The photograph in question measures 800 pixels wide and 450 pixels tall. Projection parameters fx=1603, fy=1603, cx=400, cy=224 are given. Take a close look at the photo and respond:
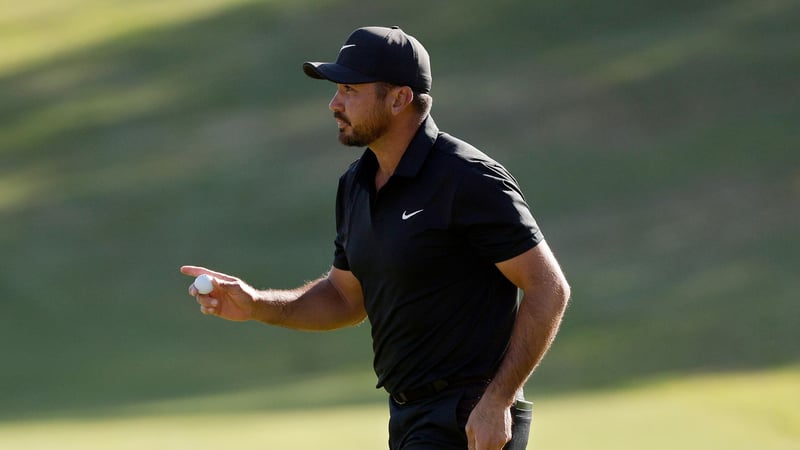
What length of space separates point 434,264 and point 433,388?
16.8 inches

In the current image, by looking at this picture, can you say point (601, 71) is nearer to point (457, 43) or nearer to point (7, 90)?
point (457, 43)

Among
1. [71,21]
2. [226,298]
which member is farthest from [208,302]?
[71,21]

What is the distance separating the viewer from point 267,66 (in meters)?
29.6

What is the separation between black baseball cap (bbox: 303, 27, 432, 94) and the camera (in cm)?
548

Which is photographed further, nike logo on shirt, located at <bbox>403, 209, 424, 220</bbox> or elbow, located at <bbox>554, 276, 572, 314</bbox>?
nike logo on shirt, located at <bbox>403, 209, 424, 220</bbox>

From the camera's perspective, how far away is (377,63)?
18.0 ft

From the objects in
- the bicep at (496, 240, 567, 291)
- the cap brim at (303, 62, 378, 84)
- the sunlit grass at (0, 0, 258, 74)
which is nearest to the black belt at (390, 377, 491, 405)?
the bicep at (496, 240, 567, 291)

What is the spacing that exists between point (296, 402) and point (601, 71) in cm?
1225

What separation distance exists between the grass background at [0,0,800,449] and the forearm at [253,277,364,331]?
25.6 ft

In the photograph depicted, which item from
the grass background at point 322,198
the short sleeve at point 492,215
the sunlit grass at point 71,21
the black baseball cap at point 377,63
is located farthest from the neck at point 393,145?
the sunlit grass at point 71,21

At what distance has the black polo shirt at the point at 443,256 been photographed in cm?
525

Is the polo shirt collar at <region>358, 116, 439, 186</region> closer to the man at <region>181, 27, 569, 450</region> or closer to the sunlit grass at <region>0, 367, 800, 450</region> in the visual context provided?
the man at <region>181, 27, 569, 450</region>

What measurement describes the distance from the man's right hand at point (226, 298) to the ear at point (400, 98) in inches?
34.6

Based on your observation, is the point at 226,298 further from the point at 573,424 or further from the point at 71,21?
the point at 71,21
